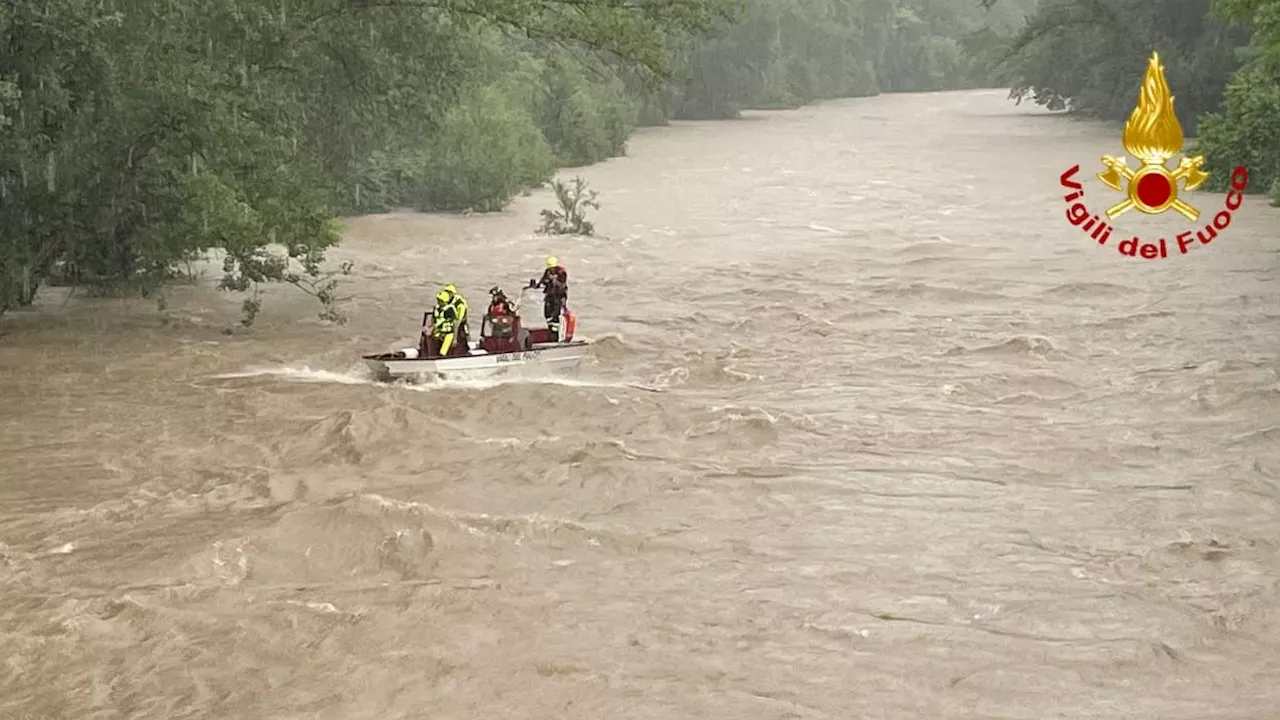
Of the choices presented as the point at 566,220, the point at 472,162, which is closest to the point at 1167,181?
the point at 566,220

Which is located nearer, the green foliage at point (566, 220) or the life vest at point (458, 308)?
→ the life vest at point (458, 308)

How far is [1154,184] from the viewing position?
3322 centimetres

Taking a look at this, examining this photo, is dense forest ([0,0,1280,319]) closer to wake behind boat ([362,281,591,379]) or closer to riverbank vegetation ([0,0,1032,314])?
riverbank vegetation ([0,0,1032,314])

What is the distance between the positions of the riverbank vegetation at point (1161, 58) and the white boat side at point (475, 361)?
19319mm

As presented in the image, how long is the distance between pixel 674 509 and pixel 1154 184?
925 inches

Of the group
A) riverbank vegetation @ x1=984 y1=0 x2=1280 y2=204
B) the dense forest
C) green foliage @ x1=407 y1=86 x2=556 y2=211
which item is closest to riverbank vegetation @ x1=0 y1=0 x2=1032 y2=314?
the dense forest

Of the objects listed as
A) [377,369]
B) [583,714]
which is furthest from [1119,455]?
[377,369]

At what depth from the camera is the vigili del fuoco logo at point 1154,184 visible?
20.1 metres

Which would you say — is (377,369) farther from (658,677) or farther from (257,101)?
(658,677)

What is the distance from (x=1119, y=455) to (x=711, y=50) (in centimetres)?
6268

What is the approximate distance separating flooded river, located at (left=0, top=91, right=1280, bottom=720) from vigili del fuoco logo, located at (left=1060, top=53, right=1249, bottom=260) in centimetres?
254

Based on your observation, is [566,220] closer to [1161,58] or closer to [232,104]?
[232,104]

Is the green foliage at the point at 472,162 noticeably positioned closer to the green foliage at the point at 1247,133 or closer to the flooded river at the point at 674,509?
the flooded river at the point at 674,509

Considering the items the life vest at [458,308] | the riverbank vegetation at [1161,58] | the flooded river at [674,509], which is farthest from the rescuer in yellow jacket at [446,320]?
the riverbank vegetation at [1161,58]
